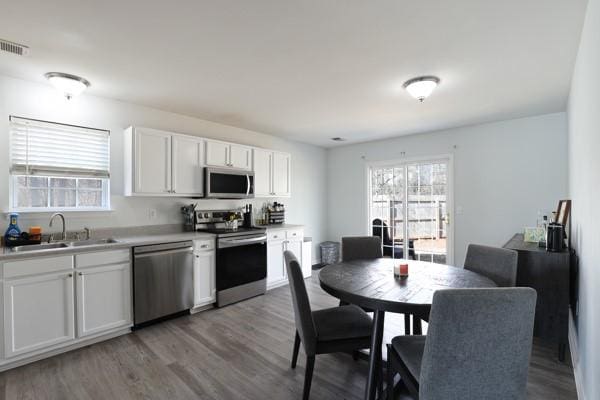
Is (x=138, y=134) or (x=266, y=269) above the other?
(x=138, y=134)

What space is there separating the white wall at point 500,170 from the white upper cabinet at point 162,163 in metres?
3.55

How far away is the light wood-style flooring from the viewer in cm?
204

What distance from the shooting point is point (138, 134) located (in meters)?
3.30

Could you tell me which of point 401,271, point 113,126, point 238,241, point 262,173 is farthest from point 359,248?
point 113,126

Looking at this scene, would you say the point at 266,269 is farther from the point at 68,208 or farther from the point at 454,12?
the point at 454,12

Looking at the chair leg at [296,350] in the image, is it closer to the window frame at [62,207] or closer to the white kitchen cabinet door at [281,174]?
the window frame at [62,207]

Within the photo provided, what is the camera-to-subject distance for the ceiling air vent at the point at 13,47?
2.15 metres

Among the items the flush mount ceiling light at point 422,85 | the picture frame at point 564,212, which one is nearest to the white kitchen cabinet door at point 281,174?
the flush mount ceiling light at point 422,85

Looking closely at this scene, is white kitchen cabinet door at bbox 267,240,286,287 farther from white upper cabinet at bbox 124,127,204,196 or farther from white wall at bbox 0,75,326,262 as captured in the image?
white upper cabinet at bbox 124,127,204,196

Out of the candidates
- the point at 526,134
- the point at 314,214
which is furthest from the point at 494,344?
the point at 314,214

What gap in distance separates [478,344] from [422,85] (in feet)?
7.62

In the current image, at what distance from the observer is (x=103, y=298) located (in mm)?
2752

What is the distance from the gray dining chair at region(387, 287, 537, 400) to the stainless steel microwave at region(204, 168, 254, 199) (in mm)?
3239

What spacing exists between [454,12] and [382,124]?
2.66 m
